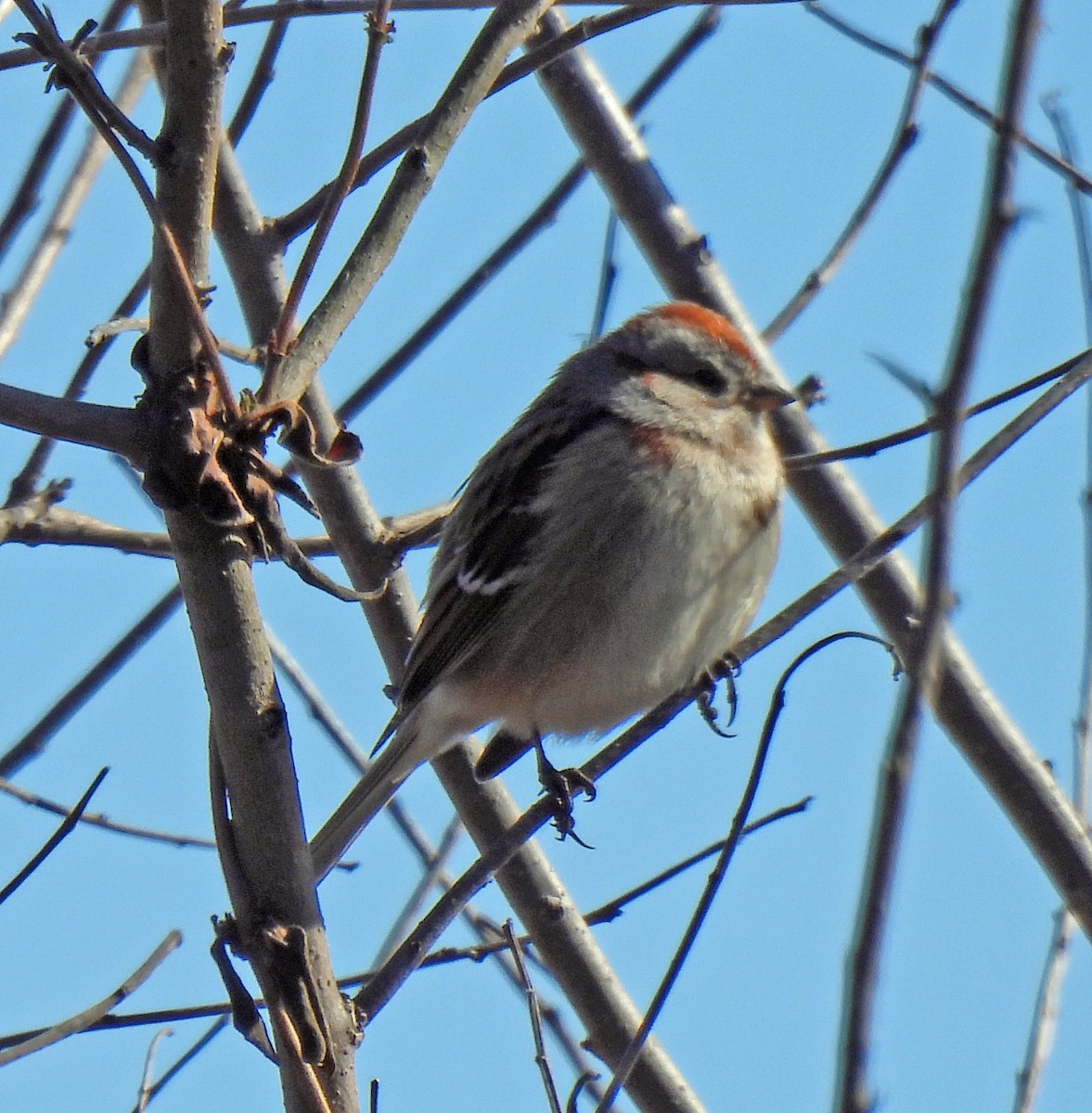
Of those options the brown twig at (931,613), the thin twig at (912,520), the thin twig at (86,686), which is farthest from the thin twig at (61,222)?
the brown twig at (931,613)

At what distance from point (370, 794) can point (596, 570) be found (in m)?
0.77

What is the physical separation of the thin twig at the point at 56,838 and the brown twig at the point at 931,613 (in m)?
1.43

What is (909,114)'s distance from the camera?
3400 mm

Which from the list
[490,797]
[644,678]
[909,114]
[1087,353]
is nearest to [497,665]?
[644,678]

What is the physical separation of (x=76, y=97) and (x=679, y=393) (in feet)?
7.53

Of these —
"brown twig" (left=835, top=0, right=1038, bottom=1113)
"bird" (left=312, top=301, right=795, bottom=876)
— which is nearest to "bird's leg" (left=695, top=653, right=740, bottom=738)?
"bird" (left=312, top=301, right=795, bottom=876)

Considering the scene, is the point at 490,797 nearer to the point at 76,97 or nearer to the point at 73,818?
the point at 73,818

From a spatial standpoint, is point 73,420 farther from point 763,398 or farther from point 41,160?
point 763,398

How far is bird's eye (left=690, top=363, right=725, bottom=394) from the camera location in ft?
14.3

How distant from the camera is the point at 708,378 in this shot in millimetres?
4387

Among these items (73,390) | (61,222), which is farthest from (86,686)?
(61,222)

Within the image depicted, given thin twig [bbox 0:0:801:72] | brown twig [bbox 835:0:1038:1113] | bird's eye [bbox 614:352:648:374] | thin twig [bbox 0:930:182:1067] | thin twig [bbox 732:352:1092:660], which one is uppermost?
bird's eye [bbox 614:352:648:374]

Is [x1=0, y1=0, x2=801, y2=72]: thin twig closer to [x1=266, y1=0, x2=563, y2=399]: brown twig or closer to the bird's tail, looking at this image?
[x1=266, y1=0, x2=563, y2=399]: brown twig

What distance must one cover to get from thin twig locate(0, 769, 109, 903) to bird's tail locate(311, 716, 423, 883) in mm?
1235
